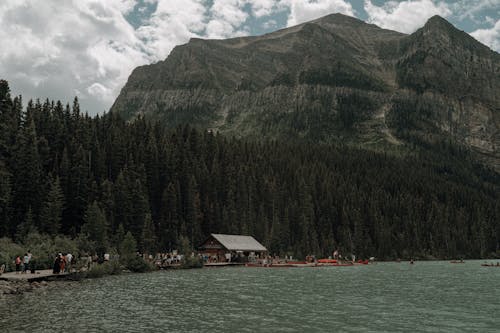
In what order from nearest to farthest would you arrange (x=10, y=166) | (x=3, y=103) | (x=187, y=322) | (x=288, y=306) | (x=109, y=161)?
1. (x=187, y=322)
2. (x=288, y=306)
3. (x=10, y=166)
4. (x=3, y=103)
5. (x=109, y=161)

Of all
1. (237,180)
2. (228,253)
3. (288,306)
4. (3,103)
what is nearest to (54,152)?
(3,103)

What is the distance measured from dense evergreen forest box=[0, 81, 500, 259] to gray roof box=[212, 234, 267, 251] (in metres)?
8.27

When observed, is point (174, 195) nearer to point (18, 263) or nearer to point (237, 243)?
→ point (237, 243)

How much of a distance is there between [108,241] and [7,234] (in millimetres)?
16865

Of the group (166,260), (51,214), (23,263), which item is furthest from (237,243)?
(23,263)

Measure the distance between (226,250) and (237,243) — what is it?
5.74 m

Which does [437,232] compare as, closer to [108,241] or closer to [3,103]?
[108,241]

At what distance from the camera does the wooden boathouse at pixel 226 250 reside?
113250 millimetres

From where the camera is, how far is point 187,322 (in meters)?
34.7

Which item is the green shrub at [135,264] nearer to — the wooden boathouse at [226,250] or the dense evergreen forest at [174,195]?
the dense evergreen forest at [174,195]

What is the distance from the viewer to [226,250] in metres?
114

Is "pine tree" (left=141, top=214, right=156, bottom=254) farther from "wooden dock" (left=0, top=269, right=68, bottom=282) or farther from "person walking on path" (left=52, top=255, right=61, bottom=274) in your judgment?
"wooden dock" (left=0, top=269, right=68, bottom=282)

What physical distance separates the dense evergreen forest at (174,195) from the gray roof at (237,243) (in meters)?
8.27

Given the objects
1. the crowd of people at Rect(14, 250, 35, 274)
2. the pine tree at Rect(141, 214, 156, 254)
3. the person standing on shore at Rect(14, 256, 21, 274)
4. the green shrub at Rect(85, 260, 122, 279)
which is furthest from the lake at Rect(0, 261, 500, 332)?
the pine tree at Rect(141, 214, 156, 254)
